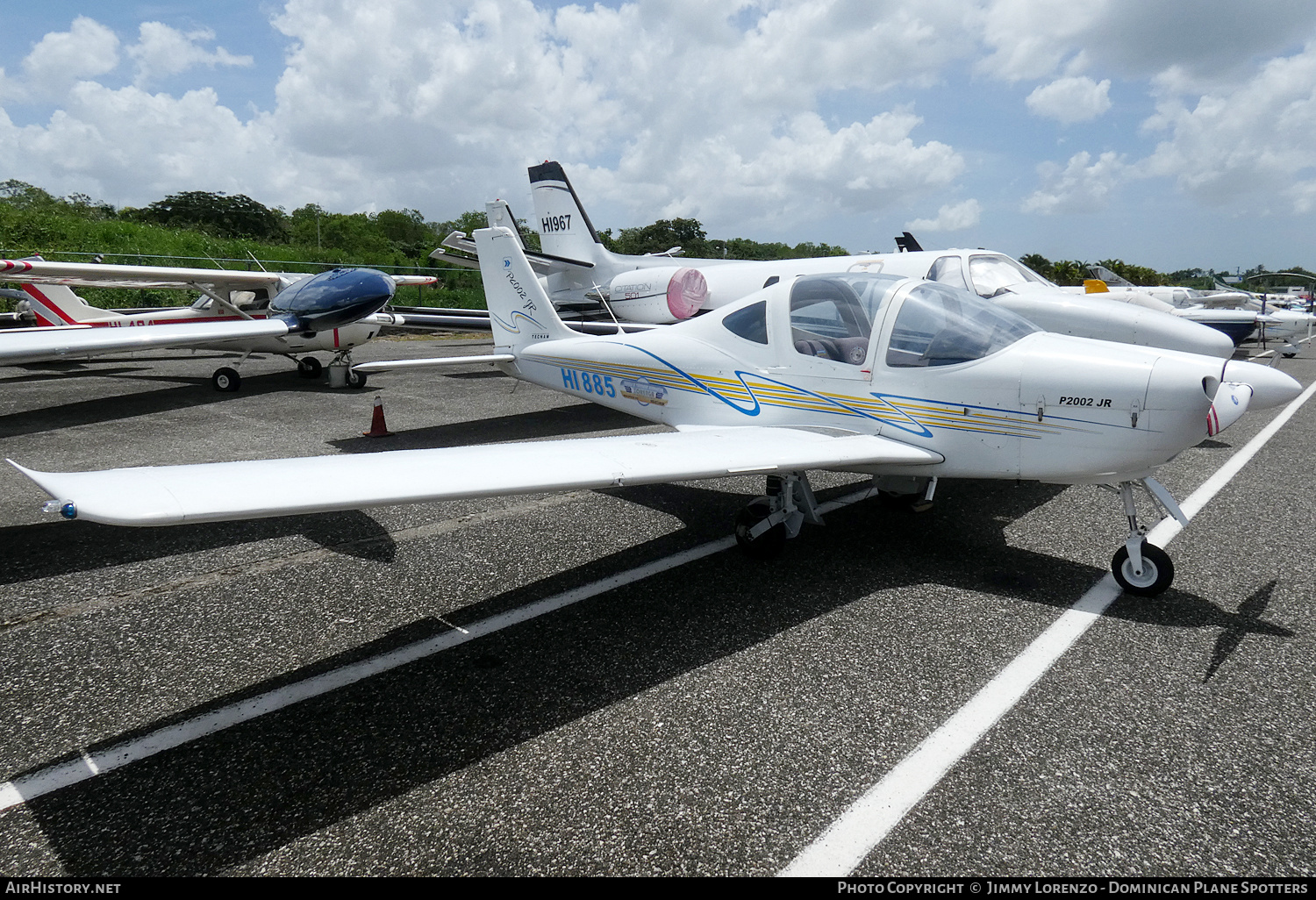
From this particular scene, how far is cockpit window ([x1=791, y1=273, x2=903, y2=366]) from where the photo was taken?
460 cm

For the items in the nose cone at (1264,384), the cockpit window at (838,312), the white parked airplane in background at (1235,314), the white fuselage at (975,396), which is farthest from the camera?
the white parked airplane in background at (1235,314)

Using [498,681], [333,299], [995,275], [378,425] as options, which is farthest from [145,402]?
[995,275]

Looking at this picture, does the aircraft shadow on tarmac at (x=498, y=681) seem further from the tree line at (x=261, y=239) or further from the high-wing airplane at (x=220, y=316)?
the tree line at (x=261, y=239)

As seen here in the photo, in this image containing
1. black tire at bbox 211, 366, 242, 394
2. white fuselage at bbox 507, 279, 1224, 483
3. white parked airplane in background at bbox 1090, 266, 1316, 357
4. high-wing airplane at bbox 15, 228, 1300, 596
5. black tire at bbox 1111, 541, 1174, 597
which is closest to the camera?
high-wing airplane at bbox 15, 228, 1300, 596

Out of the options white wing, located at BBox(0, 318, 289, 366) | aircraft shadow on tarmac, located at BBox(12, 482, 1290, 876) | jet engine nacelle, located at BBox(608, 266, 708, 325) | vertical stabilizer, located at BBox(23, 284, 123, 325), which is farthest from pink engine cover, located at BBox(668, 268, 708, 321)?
vertical stabilizer, located at BBox(23, 284, 123, 325)

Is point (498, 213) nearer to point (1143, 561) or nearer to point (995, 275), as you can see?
point (995, 275)

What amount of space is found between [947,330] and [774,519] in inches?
62.3

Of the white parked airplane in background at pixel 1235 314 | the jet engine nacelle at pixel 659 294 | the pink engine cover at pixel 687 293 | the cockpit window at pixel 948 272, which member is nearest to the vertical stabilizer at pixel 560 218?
the jet engine nacelle at pixel 659 294

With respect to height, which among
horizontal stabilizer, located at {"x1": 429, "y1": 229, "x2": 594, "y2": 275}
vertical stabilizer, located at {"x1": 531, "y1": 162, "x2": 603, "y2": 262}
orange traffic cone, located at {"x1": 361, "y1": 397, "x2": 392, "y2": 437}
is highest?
vertical stabilizer, located at {"x1": 531, "y1": 162, "x2": 603, "y2": 262}

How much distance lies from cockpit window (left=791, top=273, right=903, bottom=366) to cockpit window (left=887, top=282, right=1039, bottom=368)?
0.63ft

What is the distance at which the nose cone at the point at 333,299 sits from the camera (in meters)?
11.2

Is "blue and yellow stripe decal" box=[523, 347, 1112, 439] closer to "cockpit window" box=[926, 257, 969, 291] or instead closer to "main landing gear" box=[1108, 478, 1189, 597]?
"main landing gear" box=[1108, 478, 1189, 597]

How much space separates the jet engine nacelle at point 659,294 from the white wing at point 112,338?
6176mm

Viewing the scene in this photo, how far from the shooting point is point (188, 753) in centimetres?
261
